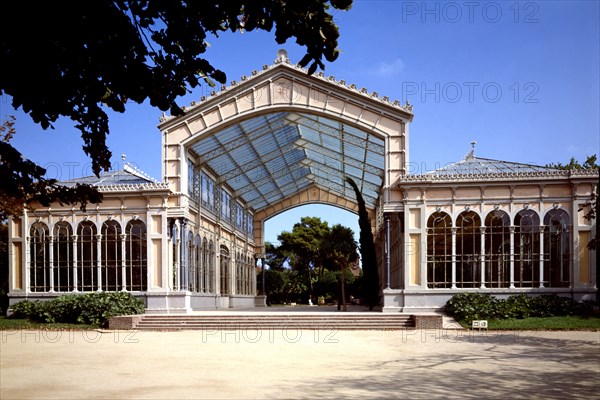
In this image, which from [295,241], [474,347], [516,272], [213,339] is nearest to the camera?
[474,347]

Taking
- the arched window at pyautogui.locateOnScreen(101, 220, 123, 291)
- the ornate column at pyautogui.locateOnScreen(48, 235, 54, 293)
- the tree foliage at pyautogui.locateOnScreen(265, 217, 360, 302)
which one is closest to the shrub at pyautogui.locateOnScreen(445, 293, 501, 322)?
the arched window at pyautogui.locateOnScreen(101, 220, 123, 291)

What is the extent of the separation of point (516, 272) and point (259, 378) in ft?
56.3

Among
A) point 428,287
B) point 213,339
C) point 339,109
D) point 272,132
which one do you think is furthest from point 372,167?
point 213,339

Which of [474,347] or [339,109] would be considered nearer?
[474,347]

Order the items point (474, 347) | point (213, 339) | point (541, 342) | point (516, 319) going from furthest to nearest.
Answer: point (516, 319) < point (213, 339) < point (541, 342) < point (474, 347)

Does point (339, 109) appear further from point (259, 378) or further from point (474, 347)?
point (259, 378)

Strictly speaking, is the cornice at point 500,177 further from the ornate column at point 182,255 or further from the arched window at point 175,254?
the arched window at point 175,254

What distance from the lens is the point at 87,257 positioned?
89.6 ft

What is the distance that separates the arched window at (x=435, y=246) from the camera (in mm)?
25328

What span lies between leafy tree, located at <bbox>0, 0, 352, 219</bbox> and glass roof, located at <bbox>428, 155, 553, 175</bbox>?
2192 centimetres

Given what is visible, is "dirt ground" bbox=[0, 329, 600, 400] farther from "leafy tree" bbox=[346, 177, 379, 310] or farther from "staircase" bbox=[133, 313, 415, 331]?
"leafy tree" bbox=[346, 177, 379, 310]

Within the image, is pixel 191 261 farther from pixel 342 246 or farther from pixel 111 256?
pixel 342 246

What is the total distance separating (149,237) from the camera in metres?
26.6

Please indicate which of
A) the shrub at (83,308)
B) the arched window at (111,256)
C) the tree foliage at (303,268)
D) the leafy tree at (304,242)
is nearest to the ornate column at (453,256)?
the shrub at (83,308)
